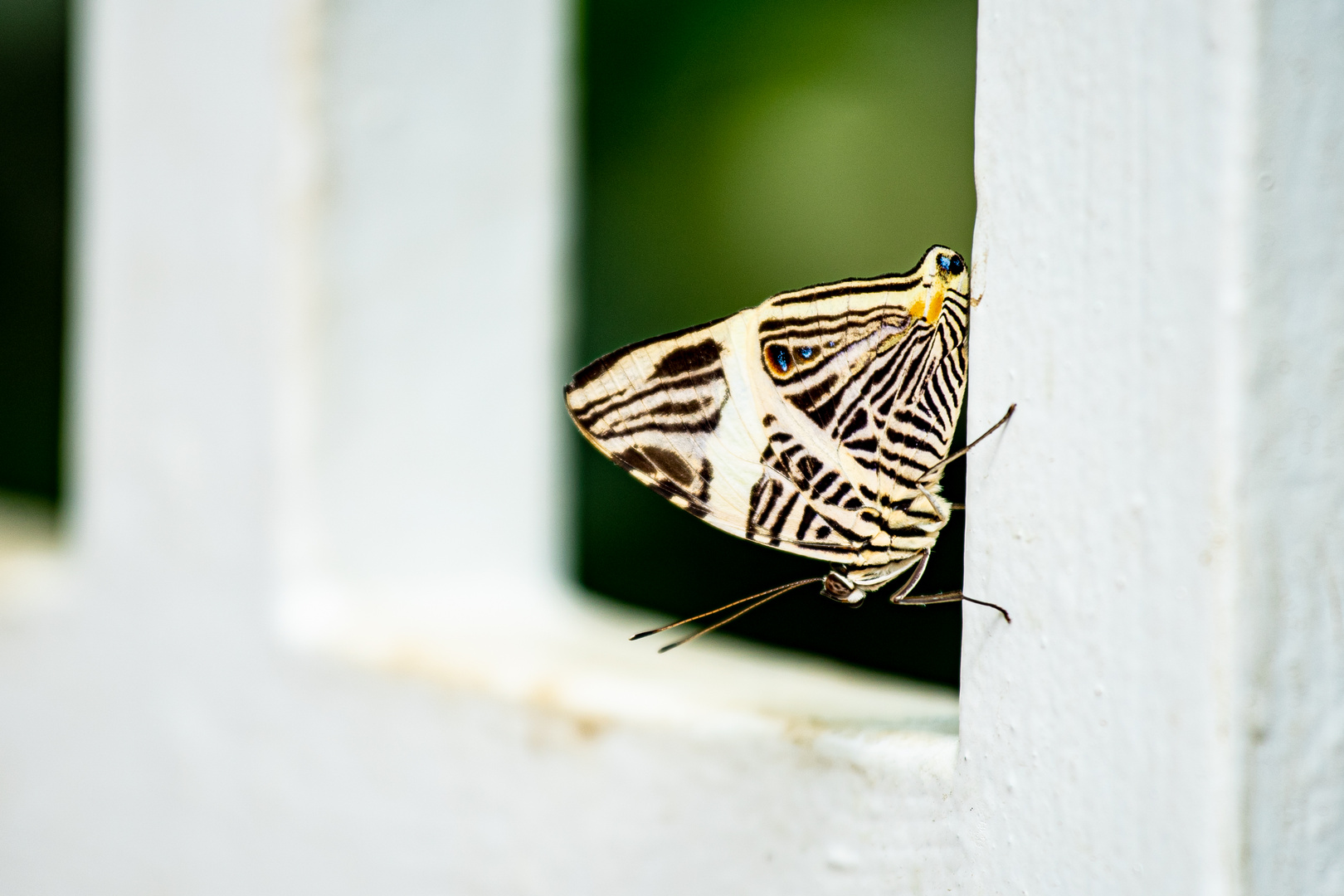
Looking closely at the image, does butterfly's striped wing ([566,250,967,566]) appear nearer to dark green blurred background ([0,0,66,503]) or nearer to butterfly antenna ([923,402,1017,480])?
butterfly antenna ([923,402,1017,480])

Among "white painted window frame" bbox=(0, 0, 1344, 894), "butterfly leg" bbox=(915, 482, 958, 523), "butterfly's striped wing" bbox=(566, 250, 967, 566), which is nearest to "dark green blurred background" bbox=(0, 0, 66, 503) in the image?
"white painted window frame" bbox=(0, 0, 1344, 894)

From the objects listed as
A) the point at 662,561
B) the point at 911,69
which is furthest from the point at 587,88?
the point at 662,561

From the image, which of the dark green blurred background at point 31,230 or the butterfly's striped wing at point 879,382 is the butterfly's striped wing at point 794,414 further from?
the dark green blurred background at point 31,230

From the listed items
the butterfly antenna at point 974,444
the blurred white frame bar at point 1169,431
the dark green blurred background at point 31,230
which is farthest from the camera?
the dark green blurred background at point 31,230

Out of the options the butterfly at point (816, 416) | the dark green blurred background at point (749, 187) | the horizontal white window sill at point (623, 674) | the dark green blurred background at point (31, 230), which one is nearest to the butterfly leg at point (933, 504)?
the butterfly at point (816, 416)

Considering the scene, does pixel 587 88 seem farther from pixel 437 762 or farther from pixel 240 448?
pixel 437 762

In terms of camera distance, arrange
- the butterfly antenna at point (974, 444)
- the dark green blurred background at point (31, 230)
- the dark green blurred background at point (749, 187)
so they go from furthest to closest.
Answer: the dark green blurred background at point (31, 230), the dark green blurred background at point (749, 187), the butterfly antenna at point (974, 444)
